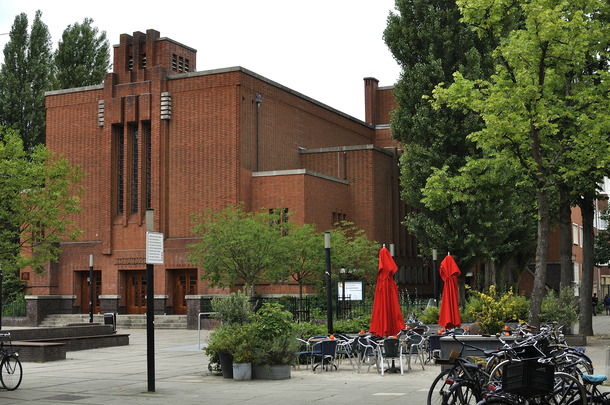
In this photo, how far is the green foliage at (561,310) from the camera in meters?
25.2

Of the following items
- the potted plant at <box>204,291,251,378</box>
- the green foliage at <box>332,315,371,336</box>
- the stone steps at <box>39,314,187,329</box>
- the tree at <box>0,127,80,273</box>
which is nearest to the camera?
the potted plant at <box>204,291,251,378</box>

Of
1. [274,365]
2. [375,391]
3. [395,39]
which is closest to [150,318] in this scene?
[274,365]

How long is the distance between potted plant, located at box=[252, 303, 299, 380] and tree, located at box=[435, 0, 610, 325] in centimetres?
706

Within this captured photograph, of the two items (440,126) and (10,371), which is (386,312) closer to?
(10,371)

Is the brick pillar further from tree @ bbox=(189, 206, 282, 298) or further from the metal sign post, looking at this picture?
the metal sign post

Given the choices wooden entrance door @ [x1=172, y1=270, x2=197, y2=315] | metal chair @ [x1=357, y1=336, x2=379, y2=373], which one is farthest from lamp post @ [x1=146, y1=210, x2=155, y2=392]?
wooden entrance door @ [x1=172, y1=270, x2=197, y2=315]

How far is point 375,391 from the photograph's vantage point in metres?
15.0

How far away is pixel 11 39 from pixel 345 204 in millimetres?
30449

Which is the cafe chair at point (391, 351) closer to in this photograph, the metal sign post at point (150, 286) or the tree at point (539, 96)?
the tree at point (539, 96)

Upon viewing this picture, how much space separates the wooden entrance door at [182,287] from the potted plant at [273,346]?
82.4 ft

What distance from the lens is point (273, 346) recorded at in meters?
17.4

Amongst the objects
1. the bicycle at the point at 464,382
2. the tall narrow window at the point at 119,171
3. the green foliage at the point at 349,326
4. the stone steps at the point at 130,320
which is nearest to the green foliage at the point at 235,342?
the green foliage at the point at 349,326

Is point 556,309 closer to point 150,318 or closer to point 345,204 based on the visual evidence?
point 150,318

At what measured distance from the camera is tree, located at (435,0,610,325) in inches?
842
